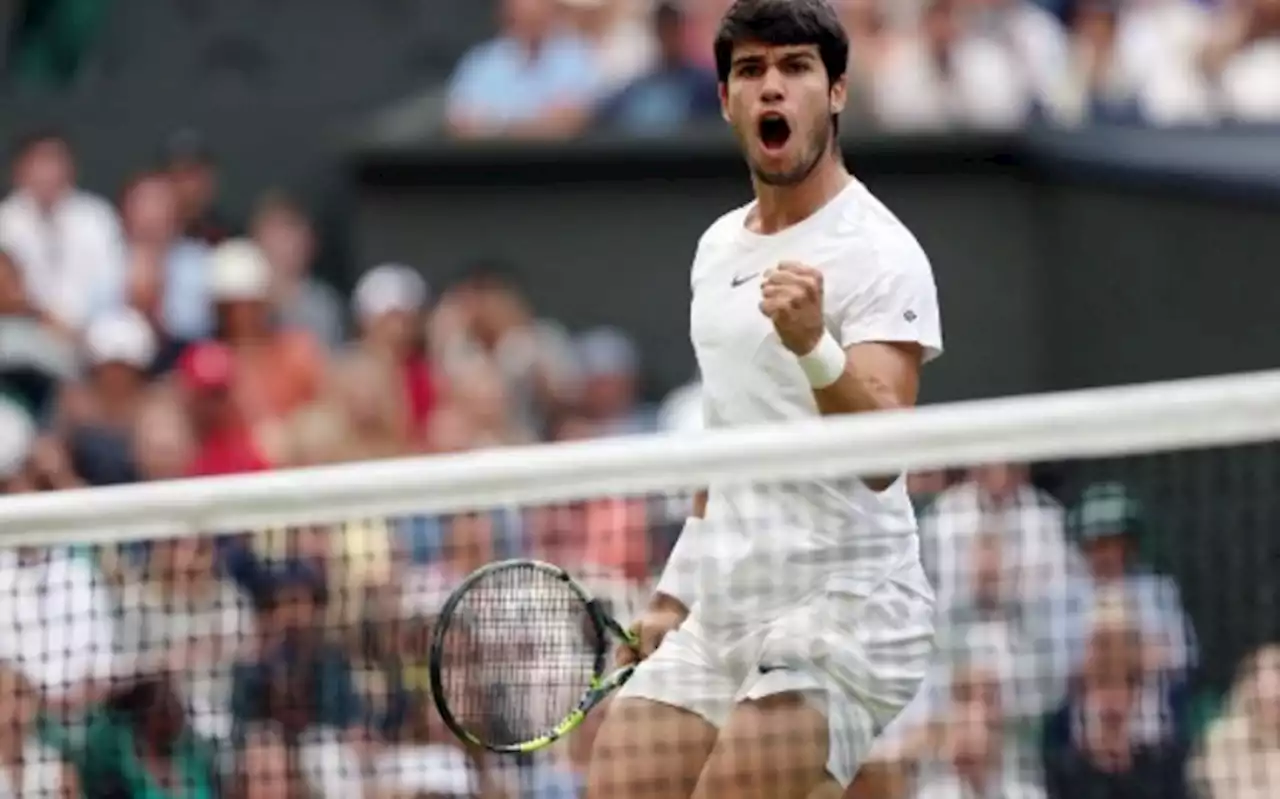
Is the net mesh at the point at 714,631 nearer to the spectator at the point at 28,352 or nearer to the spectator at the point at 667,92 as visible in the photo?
the spectator at the point at 28,352

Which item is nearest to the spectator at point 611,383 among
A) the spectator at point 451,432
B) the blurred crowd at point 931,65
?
the spectator at point 451,432

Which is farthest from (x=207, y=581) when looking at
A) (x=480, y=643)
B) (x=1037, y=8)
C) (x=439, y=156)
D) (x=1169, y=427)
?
(x=1037, y=8)

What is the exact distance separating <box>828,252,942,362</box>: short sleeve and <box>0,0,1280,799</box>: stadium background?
5.05 metres

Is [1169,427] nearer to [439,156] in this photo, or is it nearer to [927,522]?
[927,522]

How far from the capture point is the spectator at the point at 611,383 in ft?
36.6

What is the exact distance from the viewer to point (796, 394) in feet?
18.7

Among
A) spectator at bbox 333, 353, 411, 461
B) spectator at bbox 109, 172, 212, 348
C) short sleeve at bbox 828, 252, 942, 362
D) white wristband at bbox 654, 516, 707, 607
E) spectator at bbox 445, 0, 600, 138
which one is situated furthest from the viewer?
spectator at bbox 445, 0, 600, 138

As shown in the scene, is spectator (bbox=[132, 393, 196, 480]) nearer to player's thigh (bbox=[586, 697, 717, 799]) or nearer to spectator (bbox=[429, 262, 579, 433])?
spectator (bbox=[429, 262, 579, 433])

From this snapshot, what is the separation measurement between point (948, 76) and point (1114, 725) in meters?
6.75

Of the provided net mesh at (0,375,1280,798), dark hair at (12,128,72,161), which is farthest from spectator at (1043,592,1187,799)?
dark hair at (12,128,72,161)

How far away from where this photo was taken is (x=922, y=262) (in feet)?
18.4

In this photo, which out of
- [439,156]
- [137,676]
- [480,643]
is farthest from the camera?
[439,156]

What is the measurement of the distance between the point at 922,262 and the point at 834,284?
190mm

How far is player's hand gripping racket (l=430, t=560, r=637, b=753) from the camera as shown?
5.92 m
